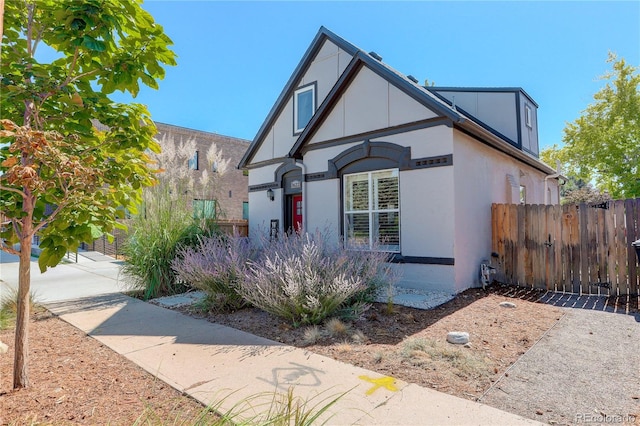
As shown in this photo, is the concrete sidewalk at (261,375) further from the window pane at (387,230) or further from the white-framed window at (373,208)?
the window pane at (387,230)

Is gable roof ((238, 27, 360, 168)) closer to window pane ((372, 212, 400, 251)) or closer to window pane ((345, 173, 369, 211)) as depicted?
window pane ((345, 173, 369, 211))

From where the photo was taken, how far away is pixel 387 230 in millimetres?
8102

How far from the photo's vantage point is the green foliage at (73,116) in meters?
2.88

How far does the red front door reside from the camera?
10.5m

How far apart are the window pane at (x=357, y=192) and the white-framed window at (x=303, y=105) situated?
2.99 metres

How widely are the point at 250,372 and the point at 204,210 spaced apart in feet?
19.0

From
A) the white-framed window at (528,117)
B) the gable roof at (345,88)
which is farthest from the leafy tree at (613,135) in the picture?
the white-framed window at (528,117)

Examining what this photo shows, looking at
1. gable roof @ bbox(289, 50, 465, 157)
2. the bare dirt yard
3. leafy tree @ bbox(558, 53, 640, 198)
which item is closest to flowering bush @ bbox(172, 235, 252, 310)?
the bare dirt yard

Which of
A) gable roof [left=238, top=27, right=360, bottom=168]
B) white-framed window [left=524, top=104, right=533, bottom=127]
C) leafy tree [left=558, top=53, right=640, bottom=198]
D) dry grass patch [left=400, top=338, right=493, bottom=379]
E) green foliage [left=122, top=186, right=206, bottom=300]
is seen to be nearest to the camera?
dry grass patch [left=400, top=338, right=493, bottom=379]

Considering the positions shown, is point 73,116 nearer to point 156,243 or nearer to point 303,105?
point 156,243

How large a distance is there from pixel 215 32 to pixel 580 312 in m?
9.57

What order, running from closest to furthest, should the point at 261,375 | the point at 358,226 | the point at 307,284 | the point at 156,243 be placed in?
the point at 261,375
the point at 307,284
the point at 156,243
the point at 358,226

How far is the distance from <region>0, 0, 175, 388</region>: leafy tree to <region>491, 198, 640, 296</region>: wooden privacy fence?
25.4 feet

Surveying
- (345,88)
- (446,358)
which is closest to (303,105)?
(345,88)
